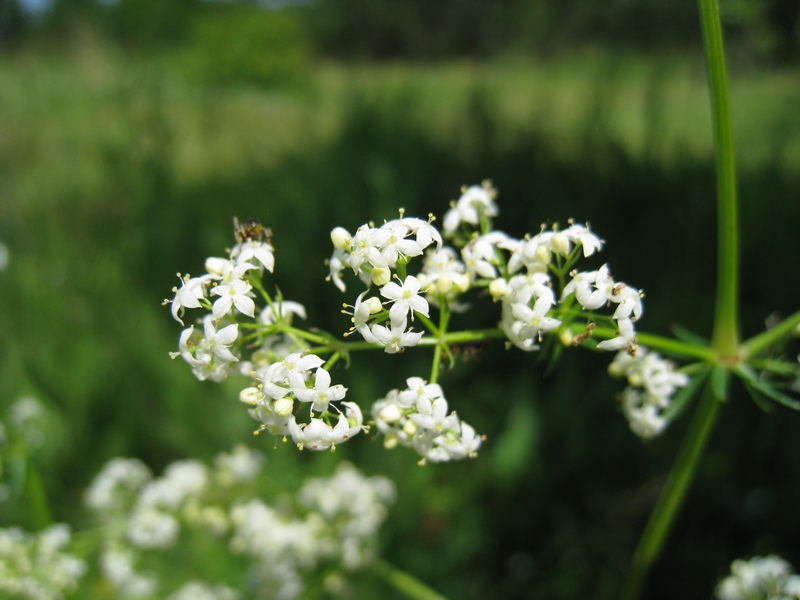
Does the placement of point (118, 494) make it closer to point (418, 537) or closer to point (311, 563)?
point (311, 563)

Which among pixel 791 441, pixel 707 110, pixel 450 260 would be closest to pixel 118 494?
pixel 450 260

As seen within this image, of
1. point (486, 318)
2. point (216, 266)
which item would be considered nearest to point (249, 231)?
point (216, 266)

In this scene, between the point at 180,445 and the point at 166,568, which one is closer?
the point at 166,568

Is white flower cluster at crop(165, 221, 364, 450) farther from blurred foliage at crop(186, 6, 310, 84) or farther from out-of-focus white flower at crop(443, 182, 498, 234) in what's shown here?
blurred foliage at crop(186, 6, 310, 84)

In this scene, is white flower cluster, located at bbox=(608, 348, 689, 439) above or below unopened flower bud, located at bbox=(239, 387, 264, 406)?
→ above

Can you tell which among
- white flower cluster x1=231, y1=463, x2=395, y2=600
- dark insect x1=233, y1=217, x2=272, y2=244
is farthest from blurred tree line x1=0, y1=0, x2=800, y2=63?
dark insect x1=233, y1=217, x2=272, y2=244
